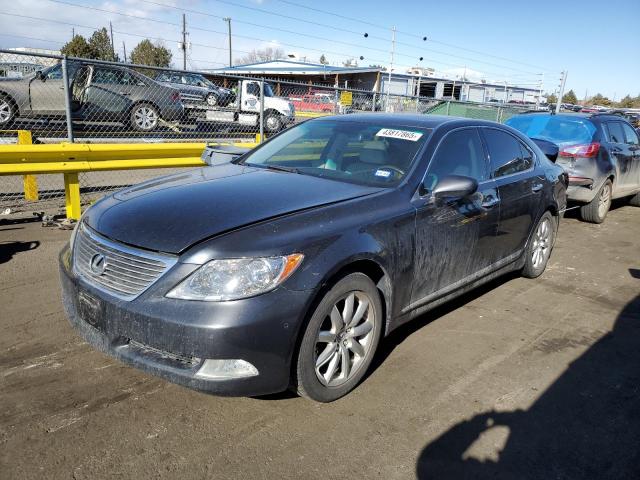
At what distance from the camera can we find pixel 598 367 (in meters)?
3.70

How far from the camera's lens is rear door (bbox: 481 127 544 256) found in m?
4.44

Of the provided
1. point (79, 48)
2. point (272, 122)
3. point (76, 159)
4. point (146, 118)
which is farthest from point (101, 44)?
point (76, 159)

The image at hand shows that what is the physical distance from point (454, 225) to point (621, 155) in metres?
6.50

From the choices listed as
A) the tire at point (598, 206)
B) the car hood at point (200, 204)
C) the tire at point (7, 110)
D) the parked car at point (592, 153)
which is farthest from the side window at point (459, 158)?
the tire at point (7, 110)

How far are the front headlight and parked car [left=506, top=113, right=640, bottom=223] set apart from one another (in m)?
6.96

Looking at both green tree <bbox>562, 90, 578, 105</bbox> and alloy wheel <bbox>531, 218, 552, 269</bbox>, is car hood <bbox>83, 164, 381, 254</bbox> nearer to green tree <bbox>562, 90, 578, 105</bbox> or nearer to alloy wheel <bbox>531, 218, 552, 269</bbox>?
alloy wheel <bbox>531, 218, 552, 269</bbox>

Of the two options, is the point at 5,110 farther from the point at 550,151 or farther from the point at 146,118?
the point at 550,151

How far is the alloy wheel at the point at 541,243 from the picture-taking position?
209 inches

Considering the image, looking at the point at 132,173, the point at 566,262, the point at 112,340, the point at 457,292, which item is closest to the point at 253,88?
the point at 132,173

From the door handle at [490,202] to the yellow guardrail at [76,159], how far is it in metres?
4.65

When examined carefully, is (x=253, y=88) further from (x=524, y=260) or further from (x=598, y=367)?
(x=598, y=367)

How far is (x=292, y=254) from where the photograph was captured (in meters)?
2.68

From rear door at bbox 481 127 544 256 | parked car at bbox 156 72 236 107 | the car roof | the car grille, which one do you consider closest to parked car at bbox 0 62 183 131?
parked car at bbox 156 72 236 107

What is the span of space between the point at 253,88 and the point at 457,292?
423 inches
